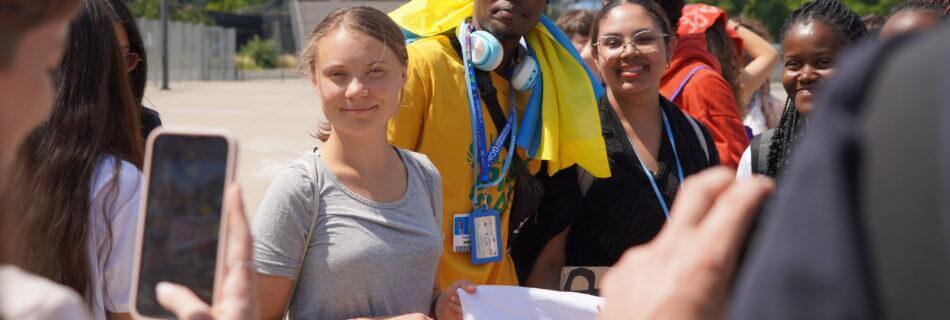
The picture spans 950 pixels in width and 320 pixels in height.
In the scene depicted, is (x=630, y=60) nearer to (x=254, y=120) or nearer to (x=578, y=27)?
(x=578, y=27)

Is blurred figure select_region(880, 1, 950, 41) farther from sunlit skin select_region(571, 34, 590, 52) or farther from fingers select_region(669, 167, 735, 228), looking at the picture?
fingers select_region(669, 167, 735, 228)

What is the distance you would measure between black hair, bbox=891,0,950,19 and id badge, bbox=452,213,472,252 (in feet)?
6.89

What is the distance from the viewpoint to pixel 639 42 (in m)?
4.37

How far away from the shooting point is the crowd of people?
0.85 meters

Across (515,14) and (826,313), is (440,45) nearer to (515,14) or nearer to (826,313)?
(515,14)

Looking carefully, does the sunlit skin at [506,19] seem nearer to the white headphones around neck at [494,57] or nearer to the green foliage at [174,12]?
the white headphones around neck at [494,57]

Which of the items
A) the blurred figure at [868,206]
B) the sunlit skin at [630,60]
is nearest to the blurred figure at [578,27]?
the sunlit skin at [630,60]

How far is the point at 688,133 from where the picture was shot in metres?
4.37

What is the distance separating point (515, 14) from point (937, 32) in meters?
3.17

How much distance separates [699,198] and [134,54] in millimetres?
3040

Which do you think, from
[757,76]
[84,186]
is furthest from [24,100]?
[757,76]

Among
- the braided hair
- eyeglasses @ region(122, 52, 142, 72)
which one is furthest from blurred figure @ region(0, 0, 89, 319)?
the braided hair

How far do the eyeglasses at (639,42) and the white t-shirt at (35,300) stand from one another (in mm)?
3245

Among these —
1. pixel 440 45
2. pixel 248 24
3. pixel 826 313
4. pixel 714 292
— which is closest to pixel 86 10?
pixel 440 45
